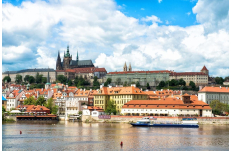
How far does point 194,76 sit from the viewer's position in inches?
6924

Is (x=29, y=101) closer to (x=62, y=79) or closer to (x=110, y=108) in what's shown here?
(x=110, y=108)

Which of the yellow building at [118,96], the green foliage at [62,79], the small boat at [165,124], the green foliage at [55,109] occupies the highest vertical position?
the green foliage at [62,79]

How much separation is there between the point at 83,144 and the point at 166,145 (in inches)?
291

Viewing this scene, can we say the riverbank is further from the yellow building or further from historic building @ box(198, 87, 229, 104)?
historic building @ box(198, 87, 229, 104)

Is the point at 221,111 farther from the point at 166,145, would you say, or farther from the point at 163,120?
the point at 166,145

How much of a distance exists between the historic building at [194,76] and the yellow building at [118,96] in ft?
298

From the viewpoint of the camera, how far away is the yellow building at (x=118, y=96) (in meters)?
84.2

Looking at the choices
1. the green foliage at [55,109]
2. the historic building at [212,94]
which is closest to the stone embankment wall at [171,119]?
the green foliage at [55,109]

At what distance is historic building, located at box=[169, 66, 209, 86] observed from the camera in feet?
570

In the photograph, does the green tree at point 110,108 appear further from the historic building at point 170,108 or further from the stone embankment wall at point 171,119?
the stone embankment wall at point 171,119

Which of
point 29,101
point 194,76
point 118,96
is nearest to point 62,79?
point 194,76

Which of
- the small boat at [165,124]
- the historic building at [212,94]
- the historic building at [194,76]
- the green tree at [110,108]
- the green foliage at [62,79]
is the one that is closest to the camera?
the small boat at [165,124]

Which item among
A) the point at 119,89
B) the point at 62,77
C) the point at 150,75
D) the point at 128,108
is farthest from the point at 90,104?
the point at 62,77

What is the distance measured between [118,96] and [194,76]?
96204 mm
